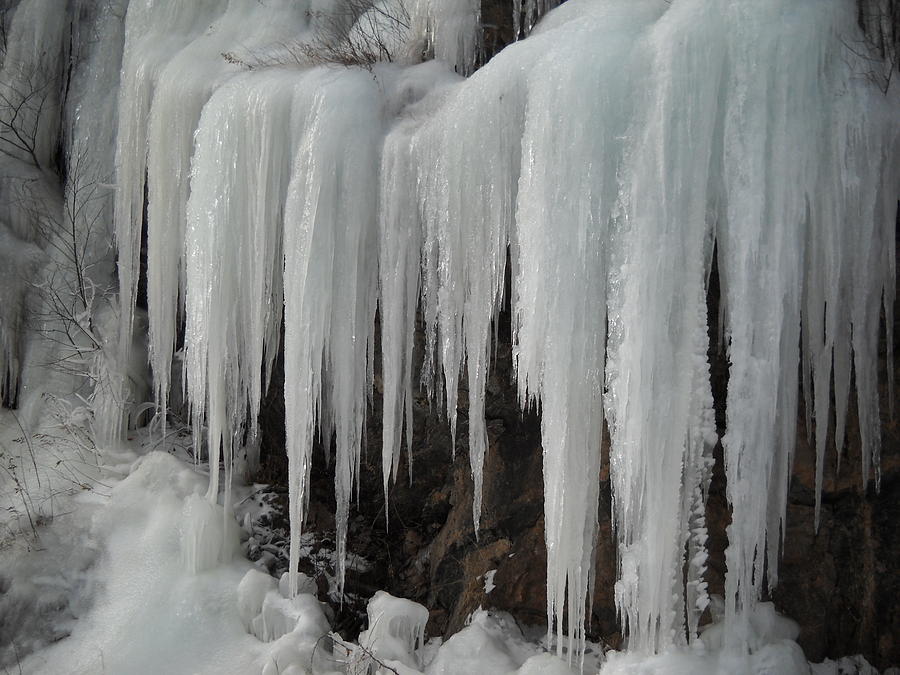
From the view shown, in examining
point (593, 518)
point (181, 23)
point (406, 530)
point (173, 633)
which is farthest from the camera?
point (181, 23)

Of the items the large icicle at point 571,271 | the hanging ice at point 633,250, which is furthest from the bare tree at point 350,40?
the large icicle at point 571,271

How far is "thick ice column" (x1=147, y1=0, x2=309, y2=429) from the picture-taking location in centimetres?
555

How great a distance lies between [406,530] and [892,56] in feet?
13.3

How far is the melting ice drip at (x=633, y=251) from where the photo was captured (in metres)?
3.32

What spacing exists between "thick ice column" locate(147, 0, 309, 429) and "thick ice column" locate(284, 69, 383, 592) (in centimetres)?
99

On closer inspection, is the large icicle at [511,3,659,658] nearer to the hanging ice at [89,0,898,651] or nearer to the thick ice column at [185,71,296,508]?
the hanging ice at [89,0,898,651]

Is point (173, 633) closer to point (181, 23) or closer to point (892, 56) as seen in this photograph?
point (181, 23)

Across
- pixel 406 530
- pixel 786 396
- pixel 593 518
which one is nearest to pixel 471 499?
pixel 406 530

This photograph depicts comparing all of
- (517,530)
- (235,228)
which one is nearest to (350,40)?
(235,228)

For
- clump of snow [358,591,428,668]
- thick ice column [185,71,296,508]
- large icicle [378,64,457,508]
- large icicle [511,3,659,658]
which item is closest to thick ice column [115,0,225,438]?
thick ice column [185,71,296,508]

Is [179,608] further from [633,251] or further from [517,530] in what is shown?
Answer: [633,251]

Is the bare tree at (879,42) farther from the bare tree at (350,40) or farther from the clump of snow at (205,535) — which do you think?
the clump of snow at (205,535)

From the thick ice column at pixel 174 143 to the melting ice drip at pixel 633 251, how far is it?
4.38 feet

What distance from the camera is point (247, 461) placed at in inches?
255
